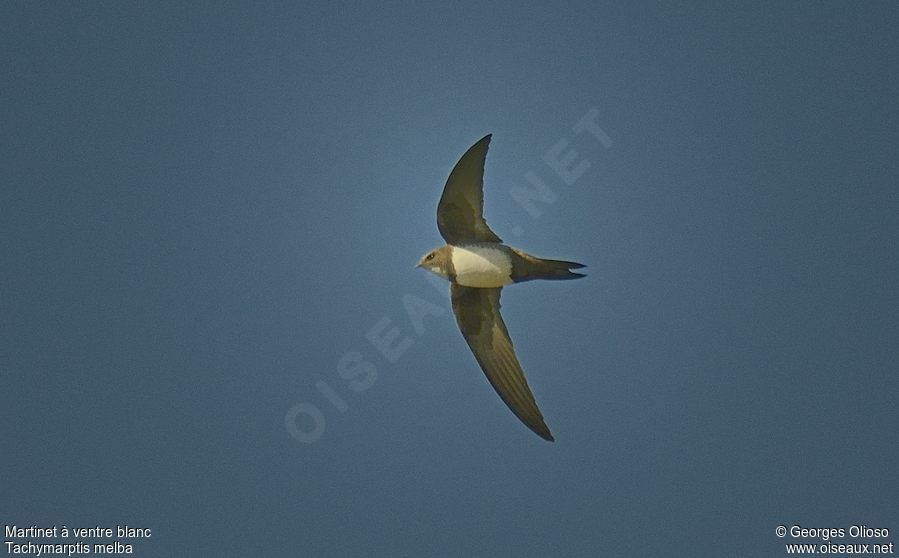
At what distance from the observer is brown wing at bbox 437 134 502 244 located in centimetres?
749

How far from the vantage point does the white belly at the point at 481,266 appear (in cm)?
763

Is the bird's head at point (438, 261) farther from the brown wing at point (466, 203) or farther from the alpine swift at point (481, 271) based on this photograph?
the brown wing at point (466, 203)

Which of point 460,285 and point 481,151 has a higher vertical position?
point 481,151

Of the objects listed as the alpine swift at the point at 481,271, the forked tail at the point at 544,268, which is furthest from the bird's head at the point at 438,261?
the forked tail at the point at 544,268

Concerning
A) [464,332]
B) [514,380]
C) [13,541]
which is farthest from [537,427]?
[13,541]

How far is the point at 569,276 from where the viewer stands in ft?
24.8

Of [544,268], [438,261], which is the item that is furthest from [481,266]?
[544,268]

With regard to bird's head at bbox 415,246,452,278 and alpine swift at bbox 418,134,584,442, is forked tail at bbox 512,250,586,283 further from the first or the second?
bird's head at bbox 415,246,452,278

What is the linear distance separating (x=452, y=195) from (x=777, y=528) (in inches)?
208

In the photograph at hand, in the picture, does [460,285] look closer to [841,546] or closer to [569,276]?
[569,276]

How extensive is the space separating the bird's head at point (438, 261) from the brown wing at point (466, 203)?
0.46 ft

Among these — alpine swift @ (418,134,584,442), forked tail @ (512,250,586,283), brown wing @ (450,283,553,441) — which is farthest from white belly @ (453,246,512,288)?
brown wing @ (450,283,553,441)

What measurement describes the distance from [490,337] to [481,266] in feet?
2.40

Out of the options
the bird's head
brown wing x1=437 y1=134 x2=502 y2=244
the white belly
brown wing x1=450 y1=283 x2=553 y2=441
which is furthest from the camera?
brown wing x1=450 y1=283 x2=553 y2=441
